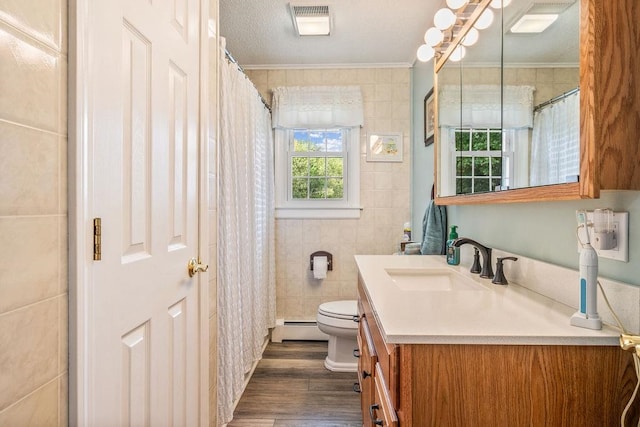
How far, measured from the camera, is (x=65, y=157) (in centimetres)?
68

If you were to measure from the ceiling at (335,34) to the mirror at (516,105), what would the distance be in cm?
71

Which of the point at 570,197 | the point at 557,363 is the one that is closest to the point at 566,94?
the point at 570,197

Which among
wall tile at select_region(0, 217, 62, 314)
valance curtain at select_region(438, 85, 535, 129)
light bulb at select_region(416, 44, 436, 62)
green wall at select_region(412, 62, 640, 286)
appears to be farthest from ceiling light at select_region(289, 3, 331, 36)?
wall tile at select_region(0, 217, 62, 314)

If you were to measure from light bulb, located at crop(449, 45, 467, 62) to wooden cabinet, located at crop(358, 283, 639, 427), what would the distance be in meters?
1.37

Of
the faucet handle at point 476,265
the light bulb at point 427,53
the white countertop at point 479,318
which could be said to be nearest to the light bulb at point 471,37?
the light bulb at point 427,53

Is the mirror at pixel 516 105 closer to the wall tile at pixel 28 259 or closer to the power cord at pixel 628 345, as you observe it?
the power cord at pixel 628 345

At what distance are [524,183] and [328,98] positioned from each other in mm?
2215

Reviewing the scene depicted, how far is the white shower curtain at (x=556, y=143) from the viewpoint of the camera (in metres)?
0.89

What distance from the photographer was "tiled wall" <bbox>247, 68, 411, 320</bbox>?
3117mm

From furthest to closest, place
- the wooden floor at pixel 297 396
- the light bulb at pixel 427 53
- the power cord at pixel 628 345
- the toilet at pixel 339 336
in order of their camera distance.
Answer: the toilet at pixel 339 336
the light bulb at pixel 427 53
the wooden floor at pixel 297 396
the power cord at pixel 628 345

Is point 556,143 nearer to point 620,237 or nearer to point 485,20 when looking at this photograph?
point 620,237

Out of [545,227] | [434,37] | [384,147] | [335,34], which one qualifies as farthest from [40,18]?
[384,147]

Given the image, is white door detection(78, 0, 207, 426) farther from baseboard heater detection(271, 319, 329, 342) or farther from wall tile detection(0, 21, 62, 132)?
baseboard heater detection(271, 319, 329, 342)

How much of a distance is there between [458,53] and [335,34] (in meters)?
1.13
